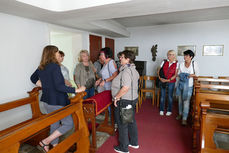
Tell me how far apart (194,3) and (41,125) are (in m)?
2.52

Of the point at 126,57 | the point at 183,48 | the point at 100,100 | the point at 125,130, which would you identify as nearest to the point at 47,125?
the point at 100,100

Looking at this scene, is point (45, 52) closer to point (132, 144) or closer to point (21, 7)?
point (21, 7)

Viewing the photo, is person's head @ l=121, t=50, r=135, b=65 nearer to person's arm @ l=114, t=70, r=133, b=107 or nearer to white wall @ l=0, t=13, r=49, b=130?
person's arm @ l=114, t=70, r=133, b=107

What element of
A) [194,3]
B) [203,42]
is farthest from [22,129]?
[203,42]

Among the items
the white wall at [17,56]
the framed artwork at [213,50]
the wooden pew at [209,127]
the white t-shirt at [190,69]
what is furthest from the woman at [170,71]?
the white wall at [17,56]

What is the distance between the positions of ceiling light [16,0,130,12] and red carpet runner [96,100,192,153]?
2313 mm

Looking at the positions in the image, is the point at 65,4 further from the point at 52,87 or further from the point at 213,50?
the point at 213,50

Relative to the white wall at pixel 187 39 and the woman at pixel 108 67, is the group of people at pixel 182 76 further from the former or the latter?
the white wall at pixel 187 39

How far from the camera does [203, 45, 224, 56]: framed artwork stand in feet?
16.3

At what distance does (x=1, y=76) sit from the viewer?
2600mm

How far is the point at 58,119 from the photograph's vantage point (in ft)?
5.03

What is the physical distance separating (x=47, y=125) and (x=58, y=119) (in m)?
0.14

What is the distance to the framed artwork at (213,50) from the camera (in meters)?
4.96

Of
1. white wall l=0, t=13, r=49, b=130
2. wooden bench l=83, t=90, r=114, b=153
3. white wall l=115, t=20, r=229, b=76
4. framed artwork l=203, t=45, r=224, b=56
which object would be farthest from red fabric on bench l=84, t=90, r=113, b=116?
framed artwork l=203, t=45, r=224, b=56
